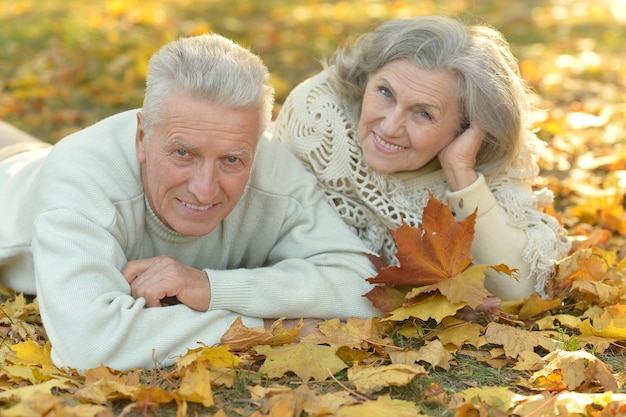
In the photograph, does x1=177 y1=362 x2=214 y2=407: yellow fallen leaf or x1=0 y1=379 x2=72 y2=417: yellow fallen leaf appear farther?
x1=177 y1=362 x2=214 y2=407: yellow fallen leaf

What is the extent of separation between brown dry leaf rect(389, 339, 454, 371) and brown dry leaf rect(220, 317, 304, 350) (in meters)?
0.38

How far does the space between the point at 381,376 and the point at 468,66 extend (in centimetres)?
146

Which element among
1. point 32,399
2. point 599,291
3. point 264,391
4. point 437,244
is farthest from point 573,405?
point 32,399

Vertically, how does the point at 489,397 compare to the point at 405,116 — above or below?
below

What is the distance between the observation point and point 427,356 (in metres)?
3.08

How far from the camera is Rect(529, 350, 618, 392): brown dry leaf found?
2.86 meters

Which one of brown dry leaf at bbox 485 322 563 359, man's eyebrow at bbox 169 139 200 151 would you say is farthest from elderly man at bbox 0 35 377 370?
brown dry leaf at bbox 485 322 563 359

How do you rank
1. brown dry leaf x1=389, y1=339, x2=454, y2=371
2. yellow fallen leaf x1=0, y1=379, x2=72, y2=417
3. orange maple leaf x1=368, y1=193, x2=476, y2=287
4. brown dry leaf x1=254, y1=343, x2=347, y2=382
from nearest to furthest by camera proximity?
yellow fallen leaf x1=0, y1=379, x2=72, y2=417, brown dry leaf x1=254, y1=343, x2=347, y2=382, brown dry leaf x1=389, y1=339, x2=454, y2=371, orange maple leaf x1=368, y1=193, x2=476, y2=287

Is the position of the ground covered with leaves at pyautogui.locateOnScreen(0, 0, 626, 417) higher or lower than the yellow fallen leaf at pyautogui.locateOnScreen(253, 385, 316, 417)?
lower

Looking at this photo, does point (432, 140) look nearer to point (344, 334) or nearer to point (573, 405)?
point (344, 334)

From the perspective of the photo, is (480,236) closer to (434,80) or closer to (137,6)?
(434,80)

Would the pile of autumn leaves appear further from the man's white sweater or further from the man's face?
the man's face

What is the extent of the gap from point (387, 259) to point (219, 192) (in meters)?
1.08

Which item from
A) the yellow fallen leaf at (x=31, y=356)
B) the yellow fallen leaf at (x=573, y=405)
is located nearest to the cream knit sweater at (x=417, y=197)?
the yellow fallen leaf at (x=573, y=405)
